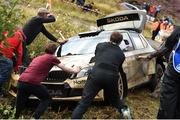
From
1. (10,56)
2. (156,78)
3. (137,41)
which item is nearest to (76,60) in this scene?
(10,56)

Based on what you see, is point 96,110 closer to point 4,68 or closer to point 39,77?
point 39,77

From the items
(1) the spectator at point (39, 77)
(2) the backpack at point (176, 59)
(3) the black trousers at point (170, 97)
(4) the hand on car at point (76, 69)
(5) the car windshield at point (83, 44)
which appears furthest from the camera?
(5) the car windshield at point (83, 44)

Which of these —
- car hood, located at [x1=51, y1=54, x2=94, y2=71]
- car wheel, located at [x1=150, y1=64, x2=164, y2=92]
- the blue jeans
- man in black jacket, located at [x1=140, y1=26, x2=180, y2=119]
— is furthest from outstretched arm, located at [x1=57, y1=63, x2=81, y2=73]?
car wheel, located at [x1=150, y1=64, x2=164, y2=92]

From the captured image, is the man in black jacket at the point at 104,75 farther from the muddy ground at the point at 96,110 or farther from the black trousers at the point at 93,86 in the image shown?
the muddy ground at the point at 96,110

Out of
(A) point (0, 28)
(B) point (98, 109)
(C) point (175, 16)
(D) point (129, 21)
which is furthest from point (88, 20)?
(C) point (175, 16)

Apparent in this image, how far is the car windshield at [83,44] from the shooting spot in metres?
12.5

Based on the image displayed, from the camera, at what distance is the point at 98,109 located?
1158 cm

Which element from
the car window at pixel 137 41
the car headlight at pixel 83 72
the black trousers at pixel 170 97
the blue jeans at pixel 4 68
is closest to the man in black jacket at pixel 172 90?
the black trousers at pixel 170 97

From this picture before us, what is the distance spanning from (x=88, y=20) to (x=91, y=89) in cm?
2341

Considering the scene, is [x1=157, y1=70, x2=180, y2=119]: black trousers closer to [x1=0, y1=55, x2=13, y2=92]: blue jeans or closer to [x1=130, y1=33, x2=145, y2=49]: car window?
[x1=0, y1=55, x2=13, y2=92]: blue jeans

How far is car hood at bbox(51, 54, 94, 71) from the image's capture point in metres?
11.5

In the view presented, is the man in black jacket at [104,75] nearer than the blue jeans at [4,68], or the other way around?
the man in black jacket at [104,75]

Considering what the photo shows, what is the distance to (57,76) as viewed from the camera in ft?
36.9

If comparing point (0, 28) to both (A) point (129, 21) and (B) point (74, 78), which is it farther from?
(A) point (129, 21)
